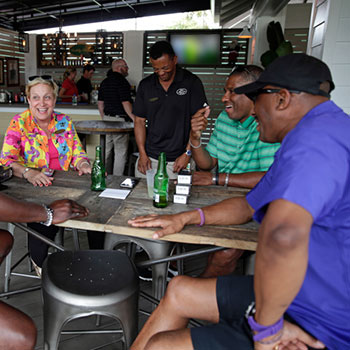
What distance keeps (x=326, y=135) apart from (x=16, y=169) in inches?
69.9

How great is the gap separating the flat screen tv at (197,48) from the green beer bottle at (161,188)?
666 centimetres

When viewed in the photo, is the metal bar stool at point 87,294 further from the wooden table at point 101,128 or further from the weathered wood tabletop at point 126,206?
the wooden table at point 101,128

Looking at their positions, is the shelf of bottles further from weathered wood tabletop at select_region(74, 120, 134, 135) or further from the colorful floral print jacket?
the colorful floral print jacket

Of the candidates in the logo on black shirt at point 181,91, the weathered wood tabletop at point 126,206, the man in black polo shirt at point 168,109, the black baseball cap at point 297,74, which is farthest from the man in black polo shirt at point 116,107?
the black baseball cap at point 297,74

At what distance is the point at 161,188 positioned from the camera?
5.11ft

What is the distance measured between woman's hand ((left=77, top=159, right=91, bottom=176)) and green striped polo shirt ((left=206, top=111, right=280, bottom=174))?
835 mm

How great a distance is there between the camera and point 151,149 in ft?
9.68

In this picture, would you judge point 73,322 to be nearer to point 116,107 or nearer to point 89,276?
point 89,276

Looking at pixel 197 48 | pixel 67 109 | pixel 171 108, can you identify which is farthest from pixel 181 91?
pixel 197 48

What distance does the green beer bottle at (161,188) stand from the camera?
5.04ft

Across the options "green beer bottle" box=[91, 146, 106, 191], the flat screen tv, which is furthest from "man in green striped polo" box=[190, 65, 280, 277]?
the flat screen tv

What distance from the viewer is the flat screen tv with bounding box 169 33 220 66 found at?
759cm

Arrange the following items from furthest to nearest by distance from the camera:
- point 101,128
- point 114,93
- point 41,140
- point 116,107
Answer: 1. point 116,107
2. point 114,93
3. point 101,128
4. point 41,140

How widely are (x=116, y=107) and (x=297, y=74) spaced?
394 centimetres
